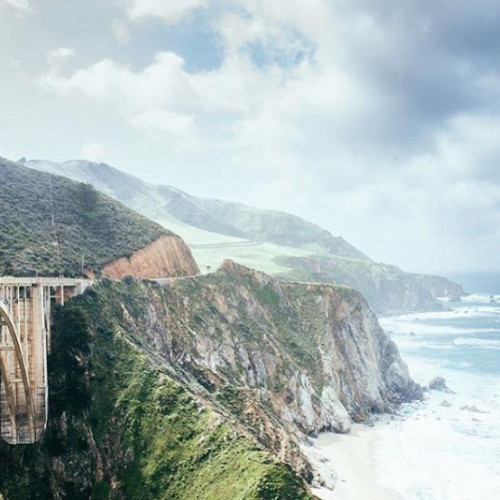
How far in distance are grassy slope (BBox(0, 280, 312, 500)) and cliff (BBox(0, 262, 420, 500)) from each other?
0.09 meters

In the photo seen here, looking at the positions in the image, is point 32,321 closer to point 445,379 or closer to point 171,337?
point 171,337

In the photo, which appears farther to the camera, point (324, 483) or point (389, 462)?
point (389, 462)

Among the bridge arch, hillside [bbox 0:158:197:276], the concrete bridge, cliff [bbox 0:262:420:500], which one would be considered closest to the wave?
cliff [bbox 0:262:420:500]

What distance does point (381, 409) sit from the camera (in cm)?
8600

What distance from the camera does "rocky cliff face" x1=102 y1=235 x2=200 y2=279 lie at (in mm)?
73688

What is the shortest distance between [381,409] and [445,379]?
98.5 ft

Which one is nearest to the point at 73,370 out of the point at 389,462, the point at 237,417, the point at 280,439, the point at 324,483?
the point at 237,417

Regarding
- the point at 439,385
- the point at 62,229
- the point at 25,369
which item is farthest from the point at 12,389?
the point at 439,385

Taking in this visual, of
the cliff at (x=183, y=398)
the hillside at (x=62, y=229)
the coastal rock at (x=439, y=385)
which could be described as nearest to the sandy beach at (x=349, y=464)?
the cliff at (x=183, y=398)

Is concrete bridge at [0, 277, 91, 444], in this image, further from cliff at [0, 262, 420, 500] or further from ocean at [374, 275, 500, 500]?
ocean at [374, 275, 500, 500]

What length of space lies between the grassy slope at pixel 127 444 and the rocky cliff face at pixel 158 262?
2128 centimetres

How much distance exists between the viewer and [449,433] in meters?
76.1

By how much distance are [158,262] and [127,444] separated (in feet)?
132

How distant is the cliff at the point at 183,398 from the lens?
42.0 m
